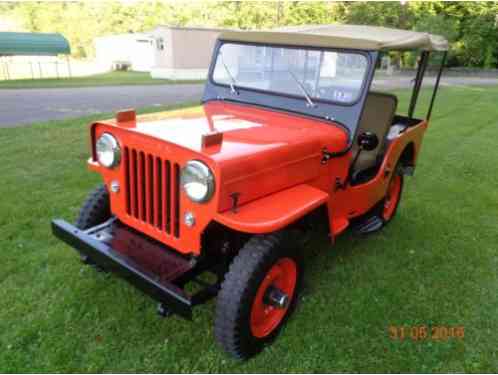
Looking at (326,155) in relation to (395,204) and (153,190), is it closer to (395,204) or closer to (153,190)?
(153,190)

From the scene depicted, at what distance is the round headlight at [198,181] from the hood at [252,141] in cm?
7

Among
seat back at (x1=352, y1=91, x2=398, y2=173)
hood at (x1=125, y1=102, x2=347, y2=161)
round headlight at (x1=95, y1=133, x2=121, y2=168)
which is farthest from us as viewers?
seat back at (x1=352, y1=91, x2=398, y2=173)

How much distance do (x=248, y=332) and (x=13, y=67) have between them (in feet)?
93.3

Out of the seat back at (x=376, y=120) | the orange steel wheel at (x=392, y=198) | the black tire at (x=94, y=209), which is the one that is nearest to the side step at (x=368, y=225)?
the orange steel wheel at (x=392, y=198)

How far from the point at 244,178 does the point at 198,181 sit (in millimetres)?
263

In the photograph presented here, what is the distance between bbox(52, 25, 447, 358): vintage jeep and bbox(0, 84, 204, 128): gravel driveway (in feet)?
22.4

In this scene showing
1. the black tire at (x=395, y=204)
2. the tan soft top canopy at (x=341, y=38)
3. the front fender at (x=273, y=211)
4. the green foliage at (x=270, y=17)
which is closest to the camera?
the front fender at (x=273, y=211)

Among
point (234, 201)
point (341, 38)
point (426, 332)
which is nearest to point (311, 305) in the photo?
point (426, 332)

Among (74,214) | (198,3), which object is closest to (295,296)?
(74,214)

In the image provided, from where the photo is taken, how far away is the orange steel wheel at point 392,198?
442 cm

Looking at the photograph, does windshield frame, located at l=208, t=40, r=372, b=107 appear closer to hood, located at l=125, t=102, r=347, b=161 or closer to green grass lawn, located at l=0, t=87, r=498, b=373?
hood, located at l=125, t=102, r=347, b=161

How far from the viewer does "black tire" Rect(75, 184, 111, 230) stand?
3.03 meters

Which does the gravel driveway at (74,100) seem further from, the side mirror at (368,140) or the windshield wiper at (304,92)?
the side mirror at (368,140)

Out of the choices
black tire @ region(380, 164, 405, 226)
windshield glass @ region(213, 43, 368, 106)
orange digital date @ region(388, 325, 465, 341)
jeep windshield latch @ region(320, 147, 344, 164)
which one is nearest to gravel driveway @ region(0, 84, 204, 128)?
windshield glass @ region(213, 43, 368, 106)
